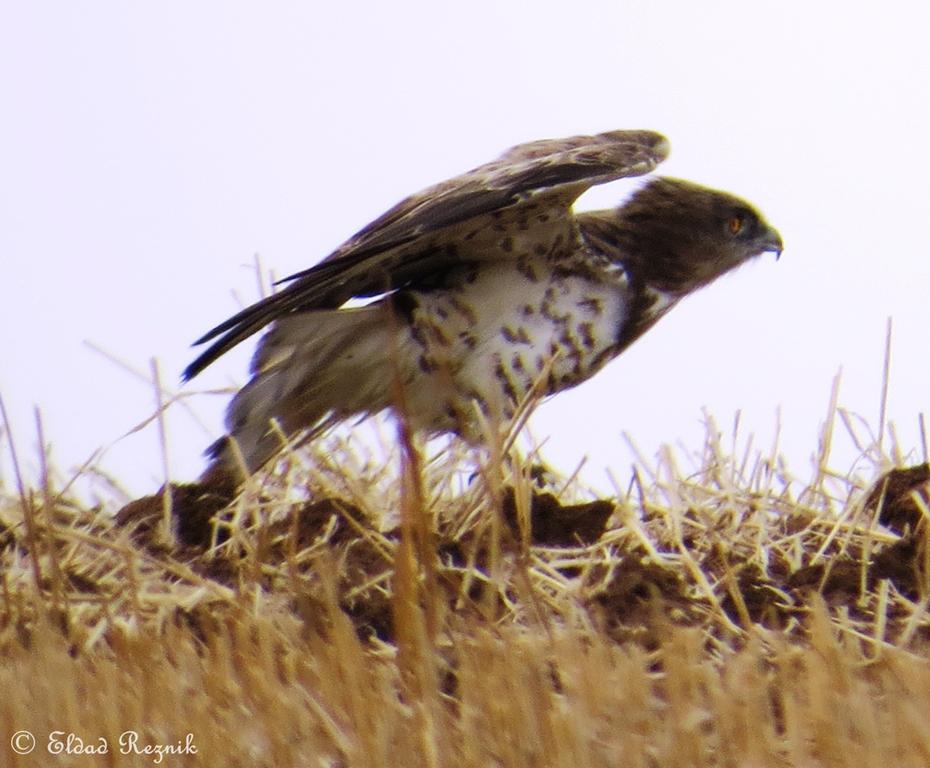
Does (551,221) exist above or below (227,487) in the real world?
above

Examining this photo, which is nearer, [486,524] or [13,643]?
[13,643]

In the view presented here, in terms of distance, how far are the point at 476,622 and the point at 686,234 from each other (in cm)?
330

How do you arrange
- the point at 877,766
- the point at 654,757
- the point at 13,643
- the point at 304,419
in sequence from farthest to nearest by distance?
1. the point at 304,419
2. the point at 13,643
3. the point at 654,757
4. the point at 877,766

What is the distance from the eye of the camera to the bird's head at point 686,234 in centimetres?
574

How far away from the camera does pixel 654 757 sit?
245 cm

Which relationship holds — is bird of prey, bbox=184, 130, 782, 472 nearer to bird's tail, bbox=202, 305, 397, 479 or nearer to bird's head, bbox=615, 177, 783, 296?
bird's tail, bbox=202, 305, 397, 479

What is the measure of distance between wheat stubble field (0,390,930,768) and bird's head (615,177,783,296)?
1085mm

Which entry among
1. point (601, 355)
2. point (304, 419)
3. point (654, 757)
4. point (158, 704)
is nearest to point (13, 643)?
point (158, 704)

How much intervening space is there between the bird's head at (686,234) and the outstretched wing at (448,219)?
1.79 feet

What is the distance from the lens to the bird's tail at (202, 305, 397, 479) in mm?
5180

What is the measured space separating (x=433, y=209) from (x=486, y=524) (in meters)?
0.90

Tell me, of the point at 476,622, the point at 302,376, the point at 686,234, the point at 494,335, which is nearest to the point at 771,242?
the point at 686,234

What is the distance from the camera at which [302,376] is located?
5258 millimetres

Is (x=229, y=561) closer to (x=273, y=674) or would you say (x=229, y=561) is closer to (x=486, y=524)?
(x=486, y=524)
